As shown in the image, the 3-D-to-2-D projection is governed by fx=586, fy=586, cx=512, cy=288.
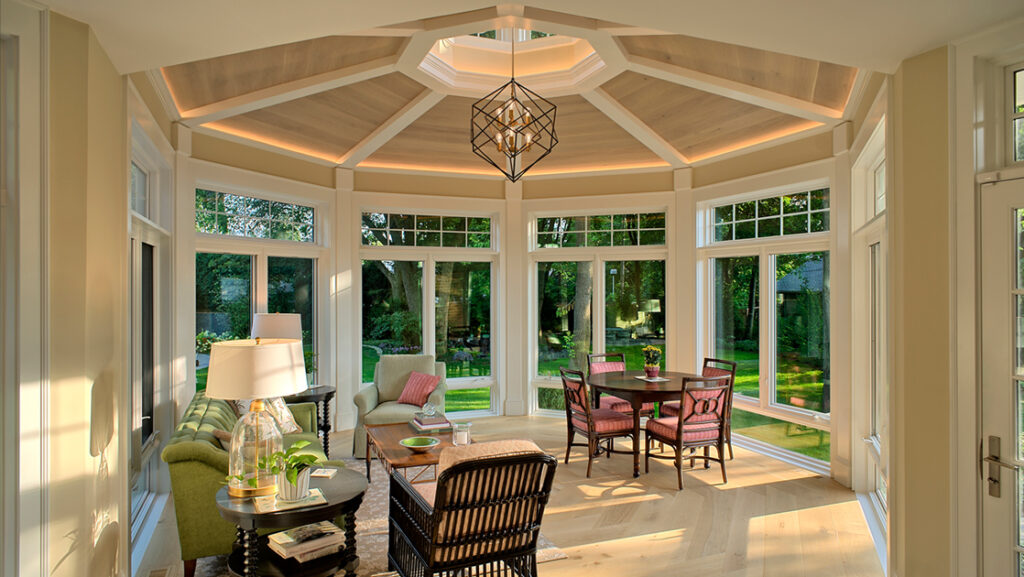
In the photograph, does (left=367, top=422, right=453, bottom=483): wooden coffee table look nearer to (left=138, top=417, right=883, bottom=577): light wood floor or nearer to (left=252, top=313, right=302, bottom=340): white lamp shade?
(left=138, top=417, right=883, bottom=577): light wood floor

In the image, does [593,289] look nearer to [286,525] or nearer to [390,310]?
[390,310]

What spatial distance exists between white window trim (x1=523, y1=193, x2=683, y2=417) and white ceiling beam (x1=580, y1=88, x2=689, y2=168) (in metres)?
→ 0.44

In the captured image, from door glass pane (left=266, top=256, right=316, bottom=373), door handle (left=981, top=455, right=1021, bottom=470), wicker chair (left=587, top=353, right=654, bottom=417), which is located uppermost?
door glass pane (left=266, top=256, right=316, bottom=373)

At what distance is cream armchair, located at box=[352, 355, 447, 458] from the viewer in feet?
18.3

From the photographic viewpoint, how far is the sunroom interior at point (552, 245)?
247 cm

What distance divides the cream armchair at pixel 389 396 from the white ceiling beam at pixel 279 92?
9.23ft

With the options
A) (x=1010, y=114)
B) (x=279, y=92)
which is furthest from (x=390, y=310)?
(x=1010, y=114)

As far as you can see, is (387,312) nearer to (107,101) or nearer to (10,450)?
(107,101)

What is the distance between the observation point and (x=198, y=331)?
559 cm

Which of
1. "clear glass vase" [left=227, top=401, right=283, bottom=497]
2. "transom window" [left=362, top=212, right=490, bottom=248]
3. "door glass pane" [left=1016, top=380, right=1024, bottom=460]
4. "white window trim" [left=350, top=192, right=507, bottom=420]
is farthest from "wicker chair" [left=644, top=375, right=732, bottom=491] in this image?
"transom window" [left=362, top=212, right=490, bottom=248]

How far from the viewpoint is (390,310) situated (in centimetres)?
728

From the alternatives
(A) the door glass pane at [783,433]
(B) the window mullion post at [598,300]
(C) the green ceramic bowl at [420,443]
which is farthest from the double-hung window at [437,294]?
(A) the door glass pane at [783,433]

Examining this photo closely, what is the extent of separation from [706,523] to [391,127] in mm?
4906

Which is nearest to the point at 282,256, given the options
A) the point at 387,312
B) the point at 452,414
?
the point at 387,312
